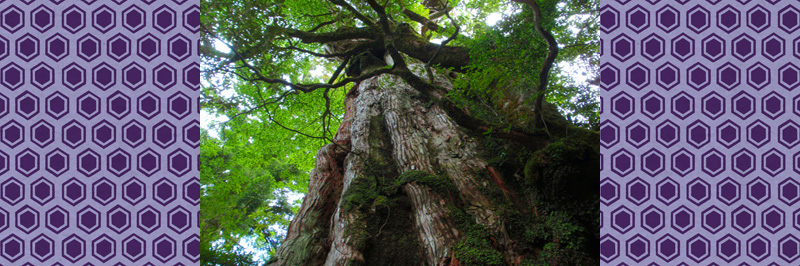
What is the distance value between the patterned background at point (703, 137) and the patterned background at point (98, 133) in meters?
1.46

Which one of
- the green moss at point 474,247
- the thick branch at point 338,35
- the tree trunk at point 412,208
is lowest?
the green moss at point 474,247

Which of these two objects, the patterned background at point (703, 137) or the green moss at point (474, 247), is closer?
the patterned background at point (703, 137)

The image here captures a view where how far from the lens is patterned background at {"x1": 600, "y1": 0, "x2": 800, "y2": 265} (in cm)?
85

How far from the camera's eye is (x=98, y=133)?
108cm

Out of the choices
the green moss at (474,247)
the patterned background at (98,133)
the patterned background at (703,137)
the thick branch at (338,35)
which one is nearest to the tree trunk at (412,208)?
the green moss at (474,247)

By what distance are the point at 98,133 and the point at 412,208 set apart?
60.1 inches

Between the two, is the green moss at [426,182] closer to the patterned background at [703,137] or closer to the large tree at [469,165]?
the large tree at [469,165]

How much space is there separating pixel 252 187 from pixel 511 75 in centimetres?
839

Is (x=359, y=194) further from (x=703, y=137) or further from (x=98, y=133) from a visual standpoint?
(x=703, y=137)

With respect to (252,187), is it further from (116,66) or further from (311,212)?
(116,66)

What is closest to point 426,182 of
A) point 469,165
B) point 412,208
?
point 412,208

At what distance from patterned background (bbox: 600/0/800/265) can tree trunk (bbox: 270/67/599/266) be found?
2.17 feet

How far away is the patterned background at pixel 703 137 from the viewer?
854mm

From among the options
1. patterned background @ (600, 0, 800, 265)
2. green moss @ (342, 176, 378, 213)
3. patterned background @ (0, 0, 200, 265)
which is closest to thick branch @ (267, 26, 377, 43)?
green moss @ (342, 176, 378, 213)
